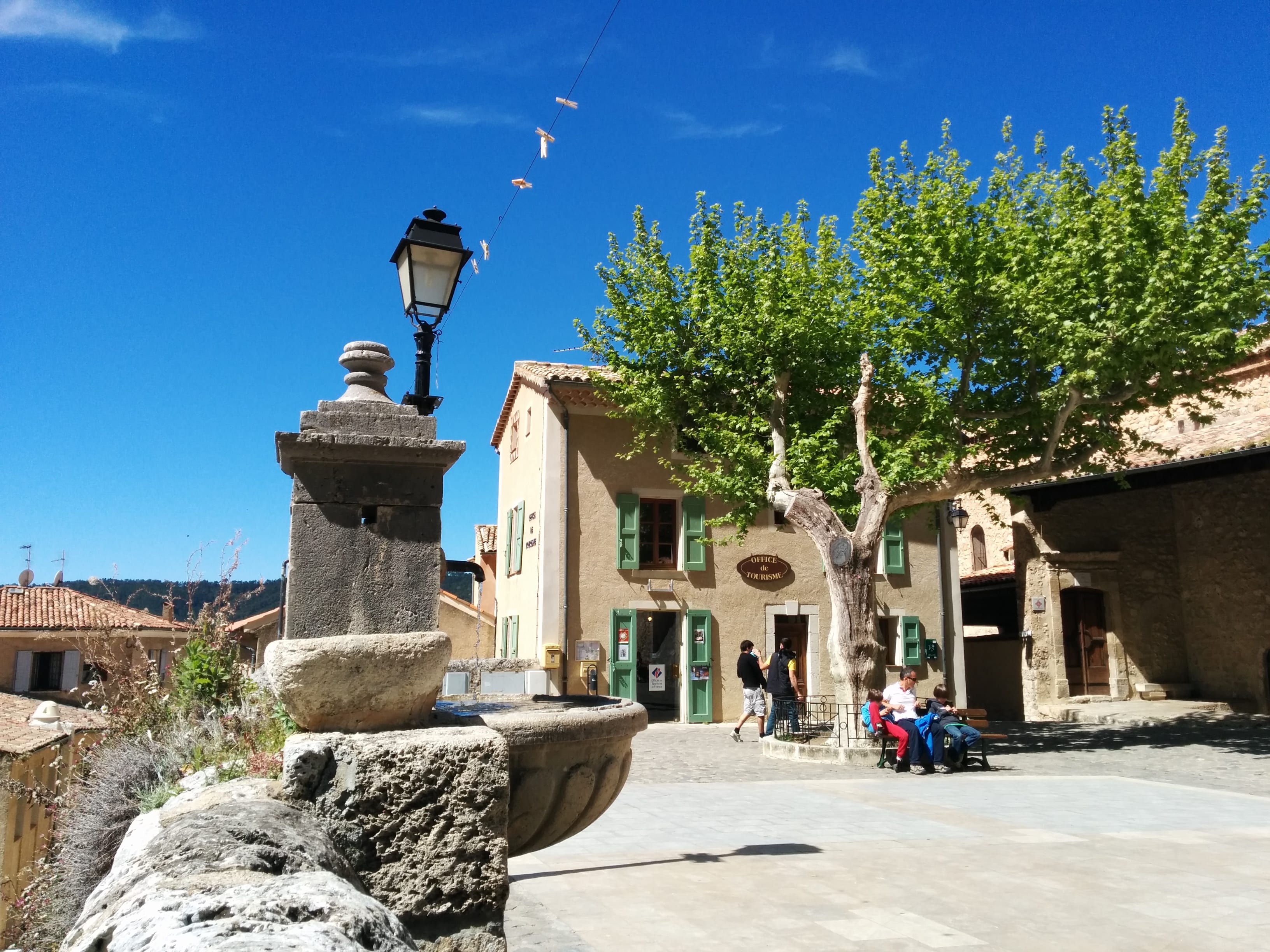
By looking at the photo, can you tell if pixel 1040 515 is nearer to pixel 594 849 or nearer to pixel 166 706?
pixel 594 849

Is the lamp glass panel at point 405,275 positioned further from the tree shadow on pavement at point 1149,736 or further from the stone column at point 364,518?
the tree shadow on pavement at point 1149,736

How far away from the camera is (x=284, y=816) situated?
273 cm

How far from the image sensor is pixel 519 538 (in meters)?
19.7

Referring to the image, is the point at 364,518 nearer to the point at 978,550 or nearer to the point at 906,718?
the point at 906,718

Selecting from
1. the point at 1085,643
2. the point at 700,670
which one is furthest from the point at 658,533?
the point at 1085,643

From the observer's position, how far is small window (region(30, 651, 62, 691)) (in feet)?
99.7

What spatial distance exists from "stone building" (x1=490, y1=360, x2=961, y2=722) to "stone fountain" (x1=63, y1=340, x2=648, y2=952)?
13240mm

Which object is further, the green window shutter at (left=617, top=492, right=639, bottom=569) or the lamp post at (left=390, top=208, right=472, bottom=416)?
the green window shutter at (left=617, top=492, right=639, bottom=569)

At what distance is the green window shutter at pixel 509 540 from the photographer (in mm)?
20391

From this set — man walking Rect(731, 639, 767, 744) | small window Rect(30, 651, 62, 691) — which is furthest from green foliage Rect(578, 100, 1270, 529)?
small window Rect(30, 651, 62, 691)

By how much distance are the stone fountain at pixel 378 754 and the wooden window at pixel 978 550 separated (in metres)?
22.9

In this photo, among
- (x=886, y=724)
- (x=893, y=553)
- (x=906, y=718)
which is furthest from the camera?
(x=893, y=553)

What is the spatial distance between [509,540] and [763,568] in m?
5.89

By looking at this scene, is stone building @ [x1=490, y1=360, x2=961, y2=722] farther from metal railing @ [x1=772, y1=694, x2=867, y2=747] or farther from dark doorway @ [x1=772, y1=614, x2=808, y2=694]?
metal railing @ [x1=772, y1=694, x2=867, y2=747]
